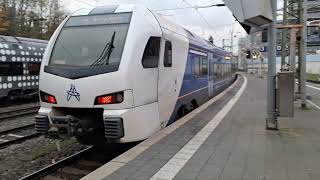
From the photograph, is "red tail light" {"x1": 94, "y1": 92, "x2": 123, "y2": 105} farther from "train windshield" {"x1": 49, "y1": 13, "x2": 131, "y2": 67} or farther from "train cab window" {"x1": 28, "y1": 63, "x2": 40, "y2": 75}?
"train cab window" {"x1": 28, "y1": 63, "x2": 40, "y2": 75}

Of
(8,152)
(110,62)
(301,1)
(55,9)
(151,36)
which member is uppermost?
(55,9)

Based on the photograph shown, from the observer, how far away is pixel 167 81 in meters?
9.16

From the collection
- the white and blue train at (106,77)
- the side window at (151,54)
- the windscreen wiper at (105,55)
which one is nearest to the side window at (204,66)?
the white and blue train at (106,77)

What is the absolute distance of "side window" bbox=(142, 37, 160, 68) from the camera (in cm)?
783

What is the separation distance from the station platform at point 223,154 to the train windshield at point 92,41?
1750mm

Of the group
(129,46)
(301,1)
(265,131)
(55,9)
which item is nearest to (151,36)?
(129,46)

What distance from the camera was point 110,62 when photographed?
740 centimetres

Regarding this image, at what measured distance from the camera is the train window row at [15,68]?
19.2m

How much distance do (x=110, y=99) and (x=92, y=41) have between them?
1.33 meters

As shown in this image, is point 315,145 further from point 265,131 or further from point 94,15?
point 94,15

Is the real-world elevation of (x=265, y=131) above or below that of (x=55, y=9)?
below

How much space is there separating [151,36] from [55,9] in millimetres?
45271

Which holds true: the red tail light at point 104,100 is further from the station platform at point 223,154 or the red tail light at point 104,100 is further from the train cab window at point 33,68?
the train cab window at point 33,68

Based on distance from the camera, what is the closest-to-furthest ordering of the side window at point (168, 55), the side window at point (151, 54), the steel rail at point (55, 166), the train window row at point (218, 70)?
the steel rail at point (55, 166) → the side window at point (151, 54) → the side window at point (168, 55) → the train window row at point (218, 70)
